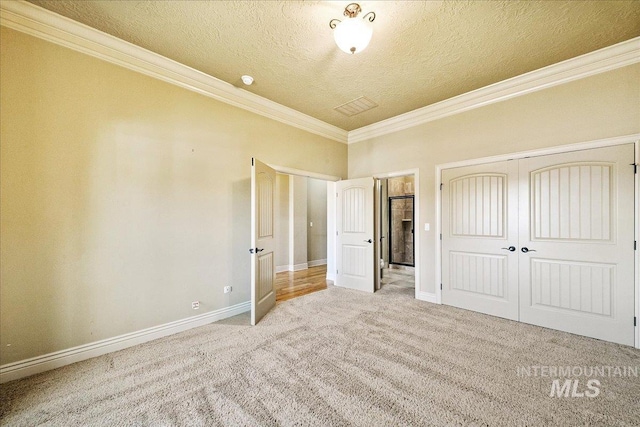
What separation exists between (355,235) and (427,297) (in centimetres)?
159

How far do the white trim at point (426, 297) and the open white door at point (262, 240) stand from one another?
233cm

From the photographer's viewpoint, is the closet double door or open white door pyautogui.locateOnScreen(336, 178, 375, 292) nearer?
the closet double door

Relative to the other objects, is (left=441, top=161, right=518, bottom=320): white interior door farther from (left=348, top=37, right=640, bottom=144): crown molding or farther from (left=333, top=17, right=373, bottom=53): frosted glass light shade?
(left=333, top=17, right=373, bottom=53): frosted glass light shade

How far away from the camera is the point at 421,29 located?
2.42 meters

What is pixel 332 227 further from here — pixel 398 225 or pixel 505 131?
pixel 505 131

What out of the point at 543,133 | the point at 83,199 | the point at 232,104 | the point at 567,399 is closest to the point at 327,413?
the point at 567,399

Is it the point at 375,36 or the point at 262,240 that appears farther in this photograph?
the point at 262,240

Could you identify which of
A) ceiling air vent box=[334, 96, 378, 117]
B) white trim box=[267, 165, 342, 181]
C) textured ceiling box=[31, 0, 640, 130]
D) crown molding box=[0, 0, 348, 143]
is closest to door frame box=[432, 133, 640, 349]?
textured ceiling box=[31, 0, 640, 130]

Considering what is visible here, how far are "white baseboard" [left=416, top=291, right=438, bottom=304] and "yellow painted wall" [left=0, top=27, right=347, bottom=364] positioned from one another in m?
2.81

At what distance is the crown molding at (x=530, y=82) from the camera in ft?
8.80

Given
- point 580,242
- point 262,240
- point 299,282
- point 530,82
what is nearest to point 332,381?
point 262,240

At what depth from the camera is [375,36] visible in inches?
99.0

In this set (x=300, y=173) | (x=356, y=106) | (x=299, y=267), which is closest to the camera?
(x=356, y=106)

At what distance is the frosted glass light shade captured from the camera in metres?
2.05
